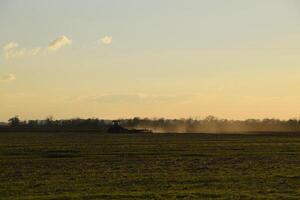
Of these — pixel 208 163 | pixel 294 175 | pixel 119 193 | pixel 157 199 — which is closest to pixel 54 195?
pixel 119 193

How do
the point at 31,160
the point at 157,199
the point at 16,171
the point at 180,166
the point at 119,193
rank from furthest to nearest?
the point at 31,160 < the point at 180,166 < the point at 16,171 < the point at 119,193 < the point at 157,199

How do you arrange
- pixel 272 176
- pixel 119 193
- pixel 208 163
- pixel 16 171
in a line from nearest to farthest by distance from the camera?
pixel 119 193 < pixel 272 176 < pixel 16 171 < pixel 208 163

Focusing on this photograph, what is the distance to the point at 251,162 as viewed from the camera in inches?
1347

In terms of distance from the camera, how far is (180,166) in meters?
31.2

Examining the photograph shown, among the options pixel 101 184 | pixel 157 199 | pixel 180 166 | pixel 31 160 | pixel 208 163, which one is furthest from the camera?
pixel 31 160

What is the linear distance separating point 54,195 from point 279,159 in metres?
20.0

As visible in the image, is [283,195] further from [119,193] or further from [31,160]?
[31,160]

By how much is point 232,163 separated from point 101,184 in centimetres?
1237

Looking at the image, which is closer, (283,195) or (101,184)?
(283,195)

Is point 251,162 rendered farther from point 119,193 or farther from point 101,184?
point 119,193

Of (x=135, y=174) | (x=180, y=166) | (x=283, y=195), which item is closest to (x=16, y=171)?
(x=135, y=174)

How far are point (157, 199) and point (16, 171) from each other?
11.9 m

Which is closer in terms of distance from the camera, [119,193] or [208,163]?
[119,193]

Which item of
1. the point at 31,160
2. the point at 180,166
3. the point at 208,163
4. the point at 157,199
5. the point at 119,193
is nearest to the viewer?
the point at 157,199
